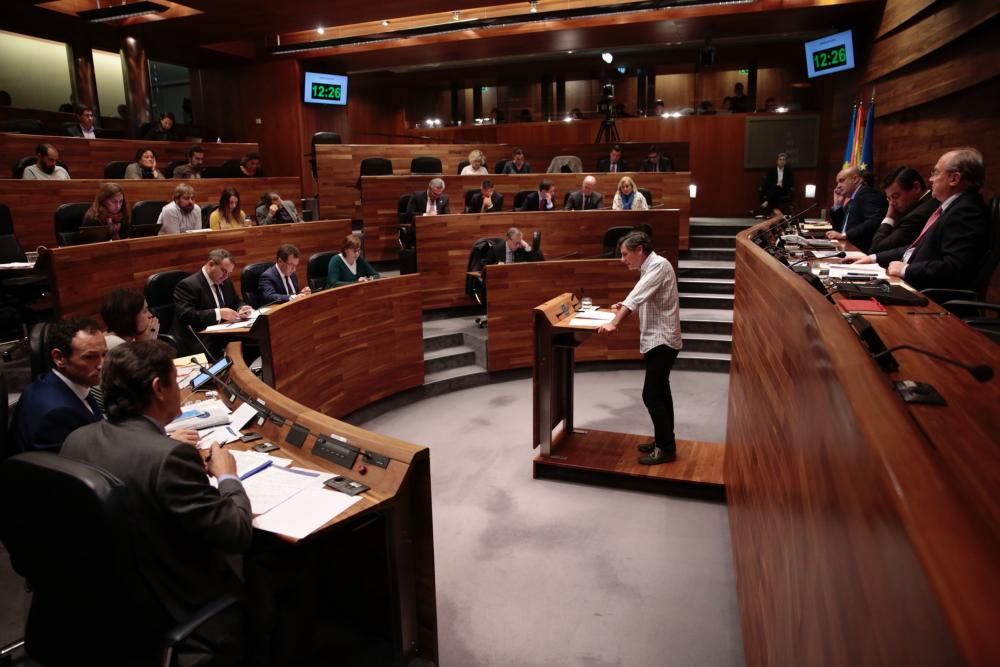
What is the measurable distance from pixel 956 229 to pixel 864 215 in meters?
2.27

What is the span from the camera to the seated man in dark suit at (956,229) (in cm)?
289

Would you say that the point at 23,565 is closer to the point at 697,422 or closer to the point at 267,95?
the point at 697,422

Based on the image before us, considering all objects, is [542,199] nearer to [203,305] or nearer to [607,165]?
[607,165]

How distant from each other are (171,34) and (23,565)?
10.2m

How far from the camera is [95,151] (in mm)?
7469

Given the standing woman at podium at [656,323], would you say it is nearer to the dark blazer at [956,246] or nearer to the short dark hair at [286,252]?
the dark blazer at [956,246]

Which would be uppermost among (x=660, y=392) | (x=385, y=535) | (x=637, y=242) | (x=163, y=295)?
(x=637, y=242)

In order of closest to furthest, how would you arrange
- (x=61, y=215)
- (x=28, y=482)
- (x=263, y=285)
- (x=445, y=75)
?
1. (x=28, y=482)
2. (x=263, y=285)
3. (x=61, y=215)
4. (x=445, y=75)

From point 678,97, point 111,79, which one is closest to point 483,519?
point 678,97

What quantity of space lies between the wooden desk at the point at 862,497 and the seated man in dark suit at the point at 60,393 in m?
2.11

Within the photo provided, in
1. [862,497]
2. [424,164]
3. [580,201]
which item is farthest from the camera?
[424,164]

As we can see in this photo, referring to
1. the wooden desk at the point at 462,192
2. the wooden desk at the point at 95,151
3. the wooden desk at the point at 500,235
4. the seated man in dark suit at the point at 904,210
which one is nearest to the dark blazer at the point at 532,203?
the wooden desk at the point at 462,192

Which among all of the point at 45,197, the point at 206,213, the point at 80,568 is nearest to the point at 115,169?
the point at 206,213

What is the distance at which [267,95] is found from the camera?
1148 centimetres
